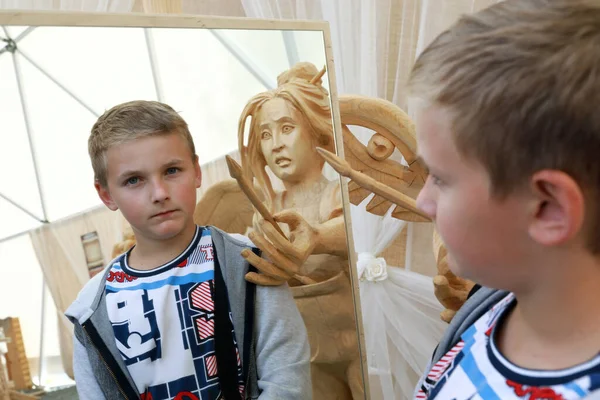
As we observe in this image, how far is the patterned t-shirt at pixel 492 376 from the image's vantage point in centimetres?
50

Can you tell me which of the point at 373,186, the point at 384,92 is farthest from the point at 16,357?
the point at 384,92

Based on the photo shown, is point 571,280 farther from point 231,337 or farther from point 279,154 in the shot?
point 279,154

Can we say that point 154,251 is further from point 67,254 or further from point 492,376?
point 492,376

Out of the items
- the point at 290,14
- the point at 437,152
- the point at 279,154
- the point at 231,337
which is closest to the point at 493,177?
the point at 437,152

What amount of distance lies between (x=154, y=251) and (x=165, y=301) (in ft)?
0.28

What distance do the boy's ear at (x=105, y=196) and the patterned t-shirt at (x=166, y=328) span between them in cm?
10

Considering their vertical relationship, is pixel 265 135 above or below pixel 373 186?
above

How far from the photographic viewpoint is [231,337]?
102 centimetres

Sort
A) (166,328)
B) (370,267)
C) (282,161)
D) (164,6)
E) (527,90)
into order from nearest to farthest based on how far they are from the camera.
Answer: (527,90) < (166,328) < (282,161) < (164,6) < (370,267)

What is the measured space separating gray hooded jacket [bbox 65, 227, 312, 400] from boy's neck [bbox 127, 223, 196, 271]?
6 cm

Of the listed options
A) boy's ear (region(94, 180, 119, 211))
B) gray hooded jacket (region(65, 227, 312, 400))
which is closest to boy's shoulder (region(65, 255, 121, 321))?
A: gray hooded jacket (region(65, 227, 312, 400))

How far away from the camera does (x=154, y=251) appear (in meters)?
1.02

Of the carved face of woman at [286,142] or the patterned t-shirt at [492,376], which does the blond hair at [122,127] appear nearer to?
the carved face of woman at [286,142]

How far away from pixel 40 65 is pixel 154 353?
19.5 inches
